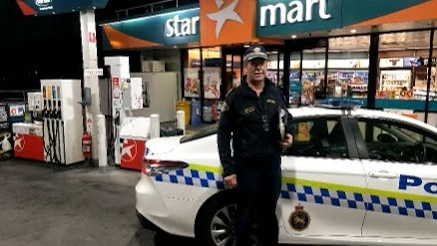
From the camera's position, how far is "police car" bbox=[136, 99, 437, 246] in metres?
3.11

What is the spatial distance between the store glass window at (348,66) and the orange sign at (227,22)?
1.46m

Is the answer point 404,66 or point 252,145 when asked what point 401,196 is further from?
point 404,66

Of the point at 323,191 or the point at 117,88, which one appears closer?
the point at 323,191

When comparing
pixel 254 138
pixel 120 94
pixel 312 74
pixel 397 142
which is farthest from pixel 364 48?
pixel 254 138

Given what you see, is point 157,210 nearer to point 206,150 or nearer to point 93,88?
point 206,150

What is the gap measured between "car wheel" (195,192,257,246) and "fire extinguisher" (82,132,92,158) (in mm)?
4303

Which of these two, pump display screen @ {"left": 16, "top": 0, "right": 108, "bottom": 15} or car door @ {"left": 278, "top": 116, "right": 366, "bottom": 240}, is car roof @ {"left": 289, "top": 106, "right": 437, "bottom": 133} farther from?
pump display screen @ {"left": 16, "top": 0, "right": 108, "bottom": 15}

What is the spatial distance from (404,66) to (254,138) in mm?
6302

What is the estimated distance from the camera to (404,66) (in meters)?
7.88

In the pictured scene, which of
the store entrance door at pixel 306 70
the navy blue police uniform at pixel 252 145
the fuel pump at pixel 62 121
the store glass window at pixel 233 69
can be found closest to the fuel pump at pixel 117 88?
the fuel pump at pixel 62 121

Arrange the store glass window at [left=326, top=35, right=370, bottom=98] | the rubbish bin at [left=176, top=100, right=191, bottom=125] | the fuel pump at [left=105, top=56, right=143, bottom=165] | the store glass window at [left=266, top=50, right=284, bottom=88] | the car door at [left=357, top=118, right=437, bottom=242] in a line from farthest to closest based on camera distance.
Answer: the rubbish bin at [left=176, top=100, right=191, bottom=125]
the store glass window at [left=266, top=50, right=284, bottom=88]
the store glass window at [left=326, top=35, right=370, bottom=98]
the fuel pump at [left=105, top=56, right=143, bottom=165]
the car door at [left=357, top=118, right=437, bottom=242]

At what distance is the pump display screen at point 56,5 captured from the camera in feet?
22.1

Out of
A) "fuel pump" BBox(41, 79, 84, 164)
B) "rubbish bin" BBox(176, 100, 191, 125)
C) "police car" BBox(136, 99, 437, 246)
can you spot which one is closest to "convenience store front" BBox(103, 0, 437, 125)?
"rubbish bin" BBox(176, 100, 191, 125)

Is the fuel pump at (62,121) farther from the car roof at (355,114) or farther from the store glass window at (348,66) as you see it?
the store glass window at (348,66)
